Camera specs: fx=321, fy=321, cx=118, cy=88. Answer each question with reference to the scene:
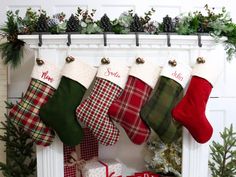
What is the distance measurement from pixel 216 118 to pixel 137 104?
84 cm

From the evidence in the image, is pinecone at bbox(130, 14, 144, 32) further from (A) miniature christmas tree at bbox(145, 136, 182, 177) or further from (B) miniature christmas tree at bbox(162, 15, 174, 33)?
(A) miniature christmas tree at bbox(145, 136, 182, 177)

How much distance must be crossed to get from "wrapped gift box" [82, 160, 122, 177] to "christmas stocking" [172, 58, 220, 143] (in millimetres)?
508

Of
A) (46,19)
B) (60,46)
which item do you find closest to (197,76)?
(60,46)

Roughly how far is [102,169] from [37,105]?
1.75ft

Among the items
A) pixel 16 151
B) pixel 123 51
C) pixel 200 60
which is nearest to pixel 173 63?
pixel 200 60

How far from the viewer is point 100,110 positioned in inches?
67.2

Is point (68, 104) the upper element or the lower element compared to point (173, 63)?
lower

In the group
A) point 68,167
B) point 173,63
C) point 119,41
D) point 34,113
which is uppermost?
point 119,41

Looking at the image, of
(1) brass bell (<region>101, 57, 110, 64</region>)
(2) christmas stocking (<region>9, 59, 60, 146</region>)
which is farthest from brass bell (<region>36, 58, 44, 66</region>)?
(1) brass bell (<region>101, 57, 110, 64</region>)

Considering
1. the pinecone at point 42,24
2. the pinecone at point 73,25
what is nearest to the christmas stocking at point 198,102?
the pinecone at point 73,25

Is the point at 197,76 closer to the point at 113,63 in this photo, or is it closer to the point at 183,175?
the point at 113,63

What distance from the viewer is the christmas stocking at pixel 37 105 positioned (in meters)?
1.72

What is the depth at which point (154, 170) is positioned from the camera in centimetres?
202

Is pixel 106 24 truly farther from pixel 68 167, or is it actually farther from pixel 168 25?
pixel 68 167
